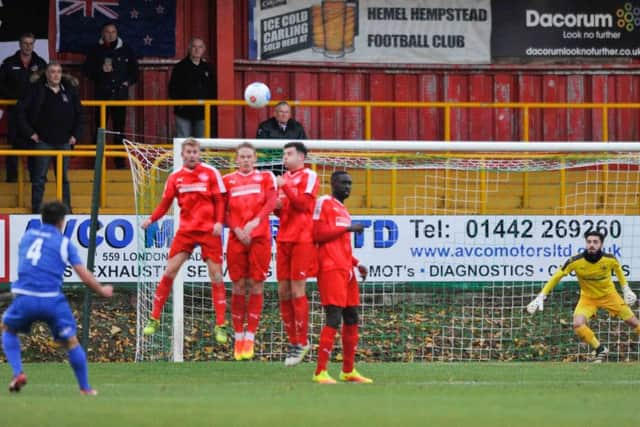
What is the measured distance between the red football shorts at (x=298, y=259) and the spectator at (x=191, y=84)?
676 centimetres

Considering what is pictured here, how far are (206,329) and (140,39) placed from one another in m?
5.86

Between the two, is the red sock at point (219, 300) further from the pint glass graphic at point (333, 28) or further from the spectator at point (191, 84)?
the pint glass graphic at point (333, 28)

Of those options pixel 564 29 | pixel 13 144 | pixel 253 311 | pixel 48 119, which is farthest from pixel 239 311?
pixel 564 29

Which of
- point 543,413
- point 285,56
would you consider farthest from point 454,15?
→ point 543,413

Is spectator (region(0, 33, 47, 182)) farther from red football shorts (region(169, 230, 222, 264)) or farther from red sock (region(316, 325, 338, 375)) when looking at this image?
red sock (region(316, 325, 338, 375))

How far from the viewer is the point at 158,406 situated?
34.7 ft

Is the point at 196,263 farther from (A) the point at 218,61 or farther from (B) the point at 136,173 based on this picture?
(A) the point at 218,61

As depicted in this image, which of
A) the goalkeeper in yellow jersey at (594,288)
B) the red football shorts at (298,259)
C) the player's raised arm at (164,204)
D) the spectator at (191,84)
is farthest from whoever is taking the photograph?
the spectator at (191,84)

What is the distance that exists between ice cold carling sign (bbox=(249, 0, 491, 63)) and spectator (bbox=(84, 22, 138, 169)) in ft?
8.26

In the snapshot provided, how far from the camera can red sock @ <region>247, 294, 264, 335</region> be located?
49.7ft

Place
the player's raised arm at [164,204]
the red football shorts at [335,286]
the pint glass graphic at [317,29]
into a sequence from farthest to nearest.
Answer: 1. the pint glass graphic at [317,29]
2. the player's raised arm at [164,204]
3. the red football shorts at [335,286]

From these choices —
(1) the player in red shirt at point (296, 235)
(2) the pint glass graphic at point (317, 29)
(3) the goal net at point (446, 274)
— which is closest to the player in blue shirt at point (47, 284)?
(1) the player in red shirt at point (296, 235)

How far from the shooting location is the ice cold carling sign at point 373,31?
22.9 m

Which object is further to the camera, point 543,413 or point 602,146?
point 602,146
